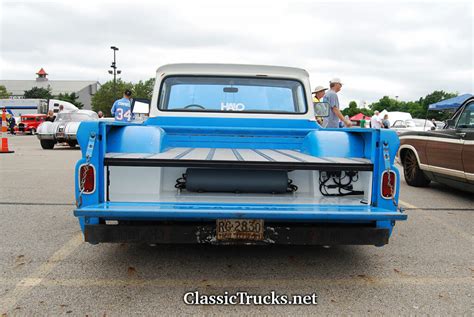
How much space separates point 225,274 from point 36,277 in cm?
150

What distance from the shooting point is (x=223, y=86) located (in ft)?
16.6

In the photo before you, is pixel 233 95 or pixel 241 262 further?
pixel 233 95

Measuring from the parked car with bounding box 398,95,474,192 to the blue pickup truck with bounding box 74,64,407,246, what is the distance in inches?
130

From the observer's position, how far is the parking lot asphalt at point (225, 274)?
109 inches

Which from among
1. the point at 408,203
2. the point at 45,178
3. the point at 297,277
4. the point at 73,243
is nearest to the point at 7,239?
the point at 73,243

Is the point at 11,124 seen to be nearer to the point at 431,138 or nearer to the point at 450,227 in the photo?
the point at 431,138

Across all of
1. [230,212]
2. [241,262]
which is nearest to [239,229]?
[230,212]

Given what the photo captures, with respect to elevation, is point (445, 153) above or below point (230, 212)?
above

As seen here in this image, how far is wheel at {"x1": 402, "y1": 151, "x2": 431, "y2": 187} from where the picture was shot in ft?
25.2

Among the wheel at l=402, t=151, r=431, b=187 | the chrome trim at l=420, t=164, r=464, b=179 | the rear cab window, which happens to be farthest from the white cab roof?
the wheel at l=402, t=151, r=431, b=187

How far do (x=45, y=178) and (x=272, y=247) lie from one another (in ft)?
19.7

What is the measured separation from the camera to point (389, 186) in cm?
313

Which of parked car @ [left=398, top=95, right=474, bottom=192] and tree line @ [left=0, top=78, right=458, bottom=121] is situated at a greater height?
tree line @ [left=0, top=78, right=458, bottom=121]

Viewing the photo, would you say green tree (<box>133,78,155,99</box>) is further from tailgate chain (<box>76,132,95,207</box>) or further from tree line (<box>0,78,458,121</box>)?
tailgate chain (<box>76,132,95,207</box>)
